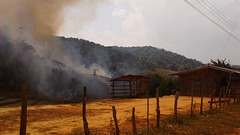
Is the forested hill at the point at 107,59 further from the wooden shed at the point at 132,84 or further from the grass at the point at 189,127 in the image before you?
the grass at the point at 189,127

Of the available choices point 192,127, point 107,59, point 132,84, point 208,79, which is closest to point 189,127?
point 192,127

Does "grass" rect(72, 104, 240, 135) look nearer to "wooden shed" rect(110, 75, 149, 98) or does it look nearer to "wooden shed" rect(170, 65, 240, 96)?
"wooden shed" rect(170, 65, 240, 96)

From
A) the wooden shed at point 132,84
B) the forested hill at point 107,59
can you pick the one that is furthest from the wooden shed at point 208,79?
the forested hill at point 107,59

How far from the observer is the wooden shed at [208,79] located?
24922 mm

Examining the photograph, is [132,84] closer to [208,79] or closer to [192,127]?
[208,79]

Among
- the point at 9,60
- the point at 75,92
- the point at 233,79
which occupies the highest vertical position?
the point at 9,60

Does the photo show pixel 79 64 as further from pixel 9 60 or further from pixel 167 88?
pixel 167 88

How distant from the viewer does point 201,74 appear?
27141mm

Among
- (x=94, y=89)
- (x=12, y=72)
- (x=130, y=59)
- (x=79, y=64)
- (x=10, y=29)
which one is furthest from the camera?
(x=130, y=59)

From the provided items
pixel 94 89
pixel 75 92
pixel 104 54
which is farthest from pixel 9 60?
pixel 104 54

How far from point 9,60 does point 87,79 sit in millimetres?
17835

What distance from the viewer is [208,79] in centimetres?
2633

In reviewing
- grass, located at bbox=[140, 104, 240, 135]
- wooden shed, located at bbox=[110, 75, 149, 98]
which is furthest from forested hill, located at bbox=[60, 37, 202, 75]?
grass, located at bbox=[140, 104, 240, 135]

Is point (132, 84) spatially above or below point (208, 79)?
below
